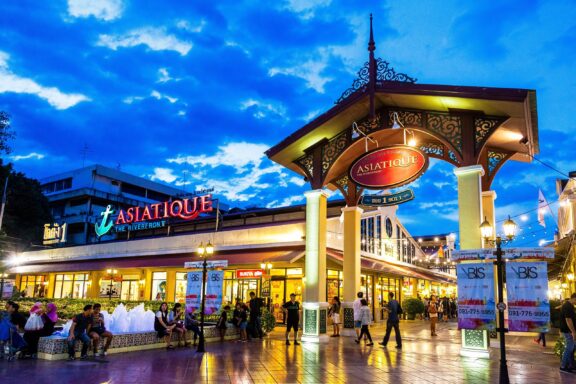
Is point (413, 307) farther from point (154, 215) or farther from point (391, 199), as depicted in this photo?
point (391, 199)

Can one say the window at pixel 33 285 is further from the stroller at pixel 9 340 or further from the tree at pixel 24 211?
the stroller at pixel 9 340

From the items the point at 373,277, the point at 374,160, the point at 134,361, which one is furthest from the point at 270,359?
the point at 373,277

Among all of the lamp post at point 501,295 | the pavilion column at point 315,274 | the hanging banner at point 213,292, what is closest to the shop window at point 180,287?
the pavilion column at point 315,274

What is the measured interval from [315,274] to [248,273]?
9099 millimetres

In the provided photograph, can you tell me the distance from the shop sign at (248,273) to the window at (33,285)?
73.9ft

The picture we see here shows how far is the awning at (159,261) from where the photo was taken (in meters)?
22.5

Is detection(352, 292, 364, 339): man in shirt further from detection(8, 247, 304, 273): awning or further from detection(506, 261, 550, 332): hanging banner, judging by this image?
detection(506, 261, 550, 332): hanging banner

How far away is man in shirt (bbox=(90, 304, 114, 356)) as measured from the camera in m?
11.8

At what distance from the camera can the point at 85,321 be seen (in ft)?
37.9

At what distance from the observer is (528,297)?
9.69 metres

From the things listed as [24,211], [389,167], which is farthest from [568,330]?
[24,211]

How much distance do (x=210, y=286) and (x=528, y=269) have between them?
887 cm

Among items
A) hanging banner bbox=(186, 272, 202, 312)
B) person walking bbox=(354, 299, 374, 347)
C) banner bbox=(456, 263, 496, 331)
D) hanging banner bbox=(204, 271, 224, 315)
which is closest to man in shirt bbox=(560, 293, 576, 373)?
banner bbox=(456, 263, 496, 331)

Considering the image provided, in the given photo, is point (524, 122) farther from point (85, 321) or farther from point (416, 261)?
point (416, 261)
